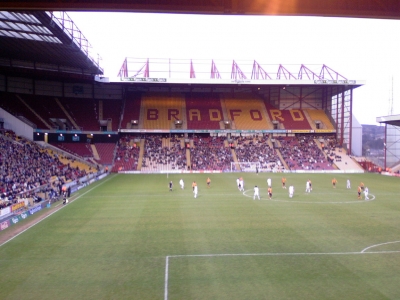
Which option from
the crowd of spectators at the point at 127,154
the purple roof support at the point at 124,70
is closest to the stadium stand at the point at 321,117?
the crowd of spectators at the point at 127,154

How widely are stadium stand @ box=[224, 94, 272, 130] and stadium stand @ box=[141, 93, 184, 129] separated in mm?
10049

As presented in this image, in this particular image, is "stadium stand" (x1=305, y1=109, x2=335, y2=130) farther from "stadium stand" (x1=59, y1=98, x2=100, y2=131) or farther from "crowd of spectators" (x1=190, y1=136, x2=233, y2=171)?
"stadium stand" (x1=59, y1=98, x2=100, y2=131)

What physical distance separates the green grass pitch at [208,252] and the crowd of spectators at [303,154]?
32196mm

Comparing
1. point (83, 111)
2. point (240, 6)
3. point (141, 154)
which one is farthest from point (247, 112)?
point (240, 6)

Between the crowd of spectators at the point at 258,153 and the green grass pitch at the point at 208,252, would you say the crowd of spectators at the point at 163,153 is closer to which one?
the crowd of spectators at the point at 258,153

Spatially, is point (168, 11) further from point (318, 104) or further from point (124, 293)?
point (318, 104)

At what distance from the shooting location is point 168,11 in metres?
8.51

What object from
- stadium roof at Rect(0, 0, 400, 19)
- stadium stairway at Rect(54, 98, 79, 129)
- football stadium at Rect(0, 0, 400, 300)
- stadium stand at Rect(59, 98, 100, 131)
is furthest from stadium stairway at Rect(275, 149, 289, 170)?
stadium roof at Rect(0, 0, 400, 19)

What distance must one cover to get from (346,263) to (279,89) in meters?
62.7

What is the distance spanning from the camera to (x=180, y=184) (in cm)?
3659

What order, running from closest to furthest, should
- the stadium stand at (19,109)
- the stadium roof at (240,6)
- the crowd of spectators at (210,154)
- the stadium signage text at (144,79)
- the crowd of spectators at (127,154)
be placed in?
the stadium roof at (240,6) → the stadium stand at (19,109) → the crowd of spectators at (127,154) → the crowd of spectators at (210,154) → the stadium signage text at (144,79)

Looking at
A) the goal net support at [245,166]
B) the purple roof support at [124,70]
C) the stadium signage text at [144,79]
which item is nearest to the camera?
the goal net support at [245,166]

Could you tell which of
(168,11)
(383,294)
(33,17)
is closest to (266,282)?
(383,294)

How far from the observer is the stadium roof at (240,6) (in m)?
8.17
